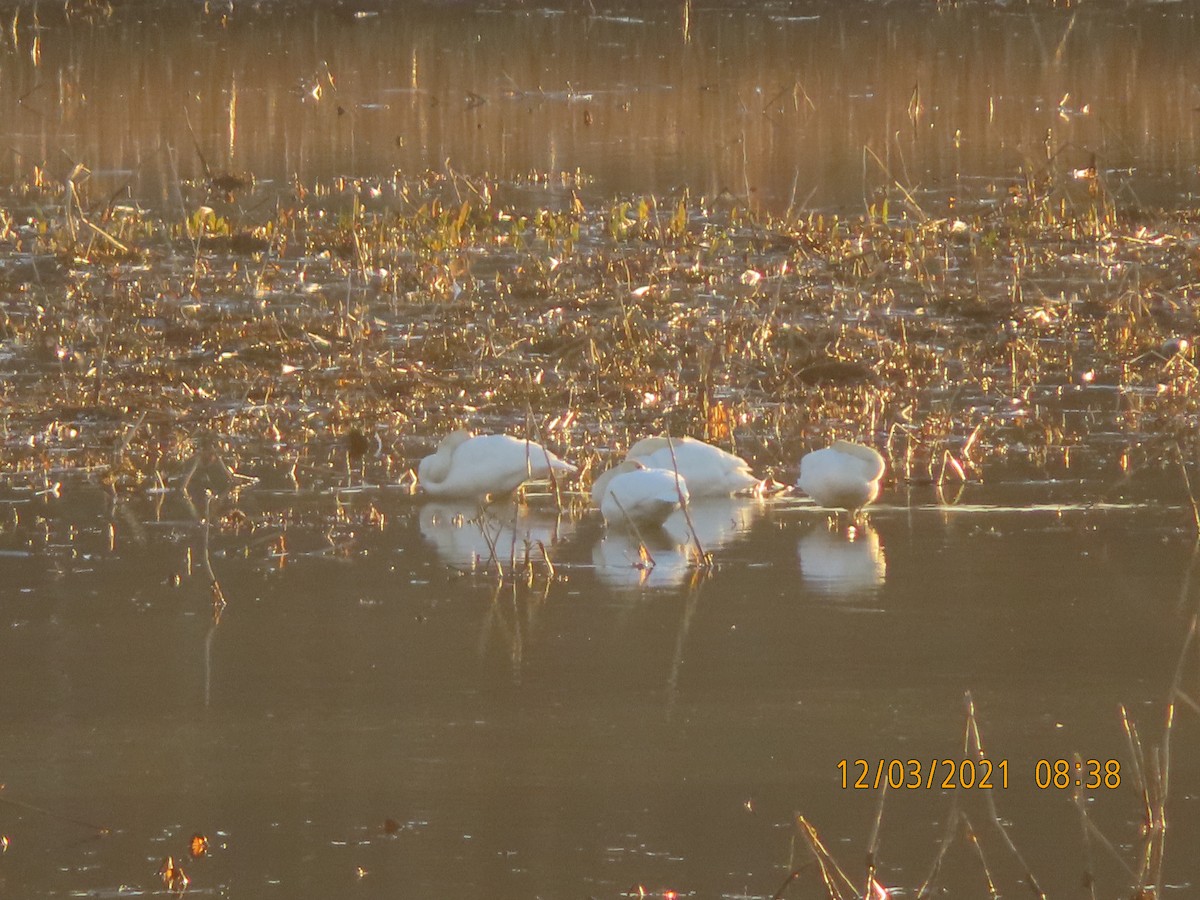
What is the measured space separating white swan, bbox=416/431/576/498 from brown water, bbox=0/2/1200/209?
6069 millimetres

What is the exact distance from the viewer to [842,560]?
6188mm

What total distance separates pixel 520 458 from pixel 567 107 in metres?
13.1

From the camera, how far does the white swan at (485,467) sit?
676 cm

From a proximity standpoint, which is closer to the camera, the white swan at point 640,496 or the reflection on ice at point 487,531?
the reflection on ice at point 487,531

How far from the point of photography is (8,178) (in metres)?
14.8

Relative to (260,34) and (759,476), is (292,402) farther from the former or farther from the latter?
(260,34)

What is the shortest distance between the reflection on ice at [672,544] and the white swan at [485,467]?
1.15ft

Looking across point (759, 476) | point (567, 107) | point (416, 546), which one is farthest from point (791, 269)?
point (567, 107)

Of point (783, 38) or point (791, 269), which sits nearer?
point (791, 269)

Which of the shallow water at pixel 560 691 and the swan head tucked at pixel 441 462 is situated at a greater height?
the swan head tucked at pixel 441 462
